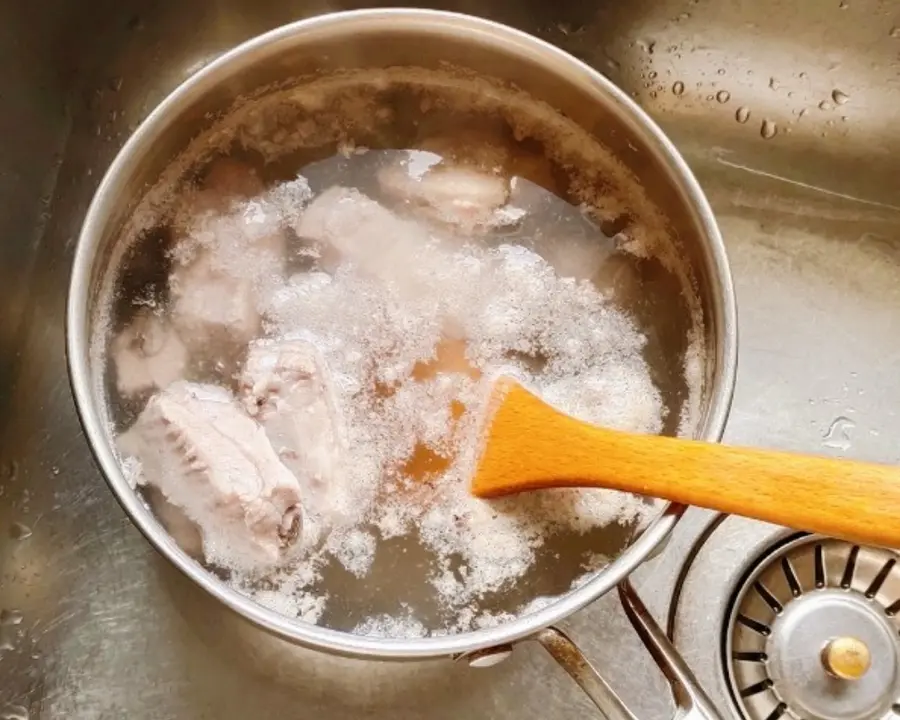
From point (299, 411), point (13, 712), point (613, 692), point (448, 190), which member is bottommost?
point (13, 712)

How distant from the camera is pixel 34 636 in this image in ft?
2.75

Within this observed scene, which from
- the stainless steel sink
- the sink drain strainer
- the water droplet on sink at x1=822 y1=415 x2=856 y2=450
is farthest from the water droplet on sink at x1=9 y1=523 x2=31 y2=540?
the water droplet on sink at x1=822 y1=415 x2=856 y2=450

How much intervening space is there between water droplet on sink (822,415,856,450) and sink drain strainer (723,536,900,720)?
4.1 inches

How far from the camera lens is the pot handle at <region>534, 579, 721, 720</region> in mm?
626

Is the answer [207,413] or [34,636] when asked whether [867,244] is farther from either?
[34,636]

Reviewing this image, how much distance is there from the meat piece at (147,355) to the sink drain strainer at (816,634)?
0.51m

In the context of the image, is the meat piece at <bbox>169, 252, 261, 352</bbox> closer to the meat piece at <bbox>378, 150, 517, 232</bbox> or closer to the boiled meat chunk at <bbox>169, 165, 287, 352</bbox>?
the boiled meat chunk at <bbox>169, 165, 287, 352</bbox>

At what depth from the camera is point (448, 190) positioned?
820 millimetres

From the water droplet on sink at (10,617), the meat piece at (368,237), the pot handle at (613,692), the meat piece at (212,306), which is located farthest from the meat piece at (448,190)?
the water droplet on sink at (10,617)

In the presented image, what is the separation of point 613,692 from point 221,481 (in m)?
0.30

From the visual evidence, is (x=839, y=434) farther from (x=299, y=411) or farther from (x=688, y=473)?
(x=299, y=411)

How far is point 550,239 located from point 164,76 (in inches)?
16.9

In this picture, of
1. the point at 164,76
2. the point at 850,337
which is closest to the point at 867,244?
the point at 850,337

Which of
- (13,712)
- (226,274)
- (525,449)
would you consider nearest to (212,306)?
(226,274)
